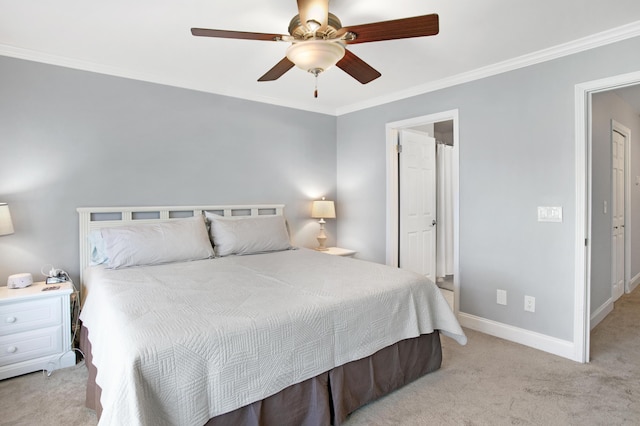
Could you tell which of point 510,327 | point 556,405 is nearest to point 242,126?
point 510,327

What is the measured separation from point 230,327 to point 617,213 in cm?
464

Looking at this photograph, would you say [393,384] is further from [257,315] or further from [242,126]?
[242,126]

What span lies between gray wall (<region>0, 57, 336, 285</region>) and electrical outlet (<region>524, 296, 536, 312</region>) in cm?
248

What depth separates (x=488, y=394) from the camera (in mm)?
2176

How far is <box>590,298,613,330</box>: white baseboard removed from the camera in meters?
3.31

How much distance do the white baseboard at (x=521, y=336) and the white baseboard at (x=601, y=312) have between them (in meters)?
0.86

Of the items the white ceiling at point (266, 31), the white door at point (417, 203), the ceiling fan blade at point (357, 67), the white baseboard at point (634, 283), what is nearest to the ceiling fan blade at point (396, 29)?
the ceiling fan blade at point (357, 67)

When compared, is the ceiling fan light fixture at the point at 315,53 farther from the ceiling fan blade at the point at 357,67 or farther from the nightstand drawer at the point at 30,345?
the nightstand drawer at the point at 30,345

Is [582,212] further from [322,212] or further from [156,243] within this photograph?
[156,243]

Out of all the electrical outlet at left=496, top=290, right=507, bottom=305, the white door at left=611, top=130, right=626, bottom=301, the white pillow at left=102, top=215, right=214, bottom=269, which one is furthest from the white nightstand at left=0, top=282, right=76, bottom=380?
the white door at left=611, top=130, right=626, bottom=301

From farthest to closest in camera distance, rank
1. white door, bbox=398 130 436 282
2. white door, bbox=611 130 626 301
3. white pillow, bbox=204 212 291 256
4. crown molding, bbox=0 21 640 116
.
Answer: white door, bbox=398 130 436 282
white door, bbox=611 130 626 301
white pillow, bbox=204 212 291 256
crown molding, bbox=0 21 640 116

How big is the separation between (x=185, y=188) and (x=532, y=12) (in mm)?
3113

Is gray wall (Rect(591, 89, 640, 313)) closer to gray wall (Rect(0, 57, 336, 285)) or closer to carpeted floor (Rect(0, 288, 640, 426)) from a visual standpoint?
carpeted floor (Rect(0, 288, 640, 426))

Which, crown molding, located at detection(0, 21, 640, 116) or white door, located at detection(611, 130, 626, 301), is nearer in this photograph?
crown molding, located at detection(0, 21, 640, 116)
